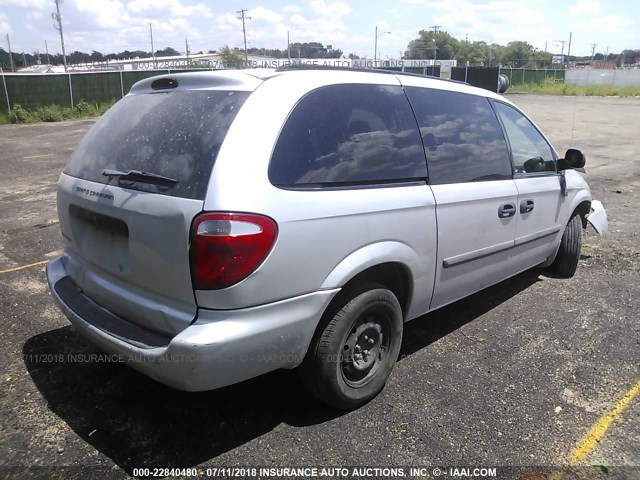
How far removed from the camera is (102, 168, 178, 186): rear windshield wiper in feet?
7.88

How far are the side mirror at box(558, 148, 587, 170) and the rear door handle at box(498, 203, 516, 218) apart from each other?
1.04m

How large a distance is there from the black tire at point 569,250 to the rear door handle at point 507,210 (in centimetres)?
135

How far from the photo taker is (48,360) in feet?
11.0

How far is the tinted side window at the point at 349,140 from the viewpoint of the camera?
2.49 m

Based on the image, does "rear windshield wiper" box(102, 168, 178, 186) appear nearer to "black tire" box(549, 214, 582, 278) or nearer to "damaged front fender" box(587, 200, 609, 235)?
"black tire" box(549, 214, 582, 278)

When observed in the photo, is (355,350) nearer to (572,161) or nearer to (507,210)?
(507,210)

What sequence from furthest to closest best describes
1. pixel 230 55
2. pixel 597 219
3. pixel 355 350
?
1. pixel 230 55
2. pixel 597 219
3. pixel 355 350

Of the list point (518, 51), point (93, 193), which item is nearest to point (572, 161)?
point (93, 193)

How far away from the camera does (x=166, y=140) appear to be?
255cm

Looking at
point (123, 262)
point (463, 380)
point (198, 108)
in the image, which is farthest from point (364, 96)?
point (463, 380)

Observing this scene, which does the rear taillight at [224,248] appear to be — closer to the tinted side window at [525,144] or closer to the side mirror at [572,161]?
the tinted side window at [525,144]

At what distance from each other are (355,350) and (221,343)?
0.89 metres

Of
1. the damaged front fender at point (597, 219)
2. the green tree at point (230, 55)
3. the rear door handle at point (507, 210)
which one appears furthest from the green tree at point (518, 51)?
the rear door handle at point (507, 210)

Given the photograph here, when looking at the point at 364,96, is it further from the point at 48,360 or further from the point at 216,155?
the point at 48,360
